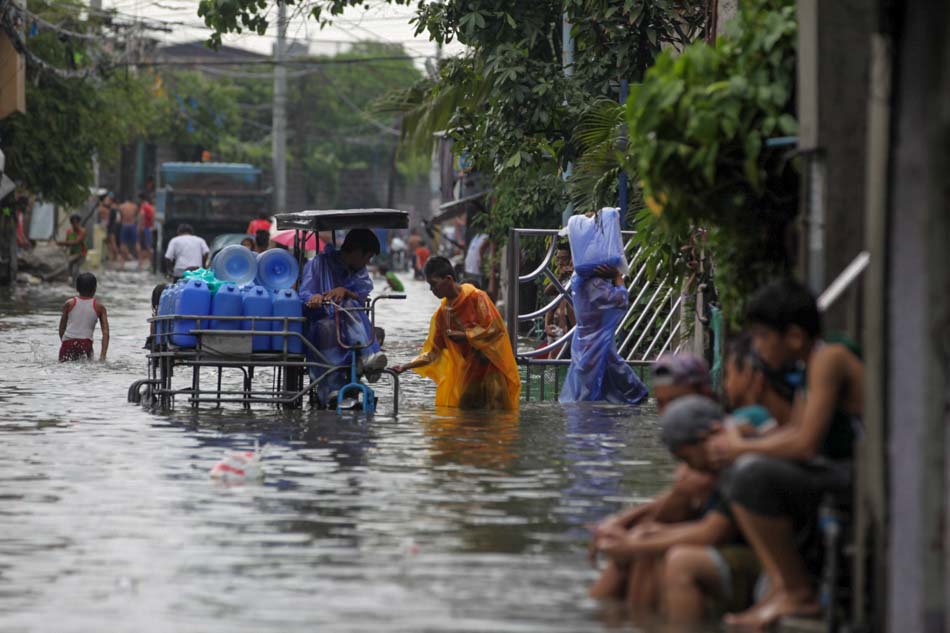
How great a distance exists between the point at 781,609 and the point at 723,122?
275cm

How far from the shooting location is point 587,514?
9789 millimetres

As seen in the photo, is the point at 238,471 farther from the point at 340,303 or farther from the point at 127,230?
the point at 127,230

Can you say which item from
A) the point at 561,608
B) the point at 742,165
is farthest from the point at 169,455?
the point at 561,608

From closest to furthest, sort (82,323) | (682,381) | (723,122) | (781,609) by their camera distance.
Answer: (781,609), (682,381), (723,122), (82,323)

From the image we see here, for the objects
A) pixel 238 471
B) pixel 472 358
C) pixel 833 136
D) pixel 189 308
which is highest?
pixel 833 136

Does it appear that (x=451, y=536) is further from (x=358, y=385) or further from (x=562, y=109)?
(x=562, y=109)

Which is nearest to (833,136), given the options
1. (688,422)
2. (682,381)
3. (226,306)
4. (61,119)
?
(682,381)

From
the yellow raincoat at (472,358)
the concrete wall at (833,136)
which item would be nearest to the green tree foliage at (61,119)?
the yellow raincoat at (472,358)

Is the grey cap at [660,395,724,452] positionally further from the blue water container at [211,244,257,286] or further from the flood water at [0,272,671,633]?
the blue water container at [211,244,257,286]

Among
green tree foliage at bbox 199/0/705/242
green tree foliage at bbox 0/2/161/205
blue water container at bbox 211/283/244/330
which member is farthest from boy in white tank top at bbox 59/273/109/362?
green tree foliage at bbox 0/2/161/205

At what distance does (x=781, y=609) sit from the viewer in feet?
22.4

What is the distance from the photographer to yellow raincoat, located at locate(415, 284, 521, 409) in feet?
52.2

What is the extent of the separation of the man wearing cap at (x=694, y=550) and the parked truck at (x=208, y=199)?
4181cm

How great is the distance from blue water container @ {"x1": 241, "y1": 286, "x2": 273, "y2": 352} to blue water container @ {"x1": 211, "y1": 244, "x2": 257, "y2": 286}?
56 cm
